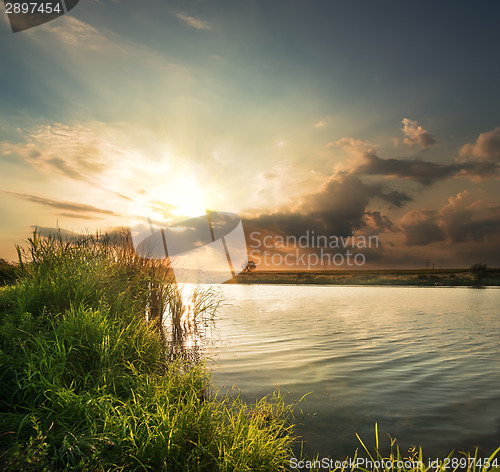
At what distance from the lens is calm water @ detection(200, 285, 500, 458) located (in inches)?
203

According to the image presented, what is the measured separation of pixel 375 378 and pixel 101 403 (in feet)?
20.2

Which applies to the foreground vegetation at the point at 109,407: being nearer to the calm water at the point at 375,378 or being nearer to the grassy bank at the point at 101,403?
the grassy bank at the point at 101,403

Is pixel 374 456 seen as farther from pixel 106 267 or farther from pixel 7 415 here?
pixel 106 267

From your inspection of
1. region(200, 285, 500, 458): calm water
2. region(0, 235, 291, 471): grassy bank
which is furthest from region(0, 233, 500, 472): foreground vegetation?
region(200, 285, 500, 458): calm water

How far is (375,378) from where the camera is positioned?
7.75m

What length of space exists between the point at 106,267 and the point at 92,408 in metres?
6.40

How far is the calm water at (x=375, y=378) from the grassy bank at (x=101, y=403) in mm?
989

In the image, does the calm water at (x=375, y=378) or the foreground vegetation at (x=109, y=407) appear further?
the calm water at (x=375, y=378)

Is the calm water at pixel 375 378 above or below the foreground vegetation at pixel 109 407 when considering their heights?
below

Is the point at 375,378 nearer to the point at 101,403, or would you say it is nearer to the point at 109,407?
the point at 109,407

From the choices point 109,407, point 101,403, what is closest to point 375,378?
point 109,407

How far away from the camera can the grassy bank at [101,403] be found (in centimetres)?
359

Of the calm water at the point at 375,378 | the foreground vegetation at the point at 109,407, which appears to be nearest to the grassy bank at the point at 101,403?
the foreground vegetation at the point at 109,407

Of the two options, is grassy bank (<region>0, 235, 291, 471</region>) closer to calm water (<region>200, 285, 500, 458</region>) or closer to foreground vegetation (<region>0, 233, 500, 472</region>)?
foreground vegetation (<region>0, 233, 500, 472</region>)
